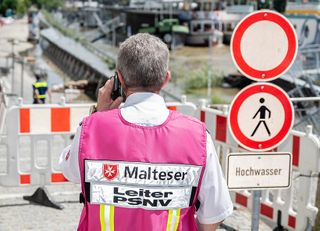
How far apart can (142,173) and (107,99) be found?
0.52 meters

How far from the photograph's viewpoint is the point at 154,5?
62375 millimetres

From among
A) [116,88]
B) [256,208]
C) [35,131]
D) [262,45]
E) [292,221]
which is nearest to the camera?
[116,88]

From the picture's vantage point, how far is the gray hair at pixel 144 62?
2.72 m

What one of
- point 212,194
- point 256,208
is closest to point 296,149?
point 256,208

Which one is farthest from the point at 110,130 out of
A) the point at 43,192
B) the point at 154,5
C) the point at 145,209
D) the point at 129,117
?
the point at 154,5

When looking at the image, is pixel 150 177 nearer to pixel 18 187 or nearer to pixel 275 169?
pixel 275 169

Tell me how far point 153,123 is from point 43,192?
4.79 metres

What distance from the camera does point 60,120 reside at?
7.60 m

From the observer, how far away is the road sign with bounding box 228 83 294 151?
15.1ft

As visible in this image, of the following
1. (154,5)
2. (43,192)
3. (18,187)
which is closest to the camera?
(43,192)

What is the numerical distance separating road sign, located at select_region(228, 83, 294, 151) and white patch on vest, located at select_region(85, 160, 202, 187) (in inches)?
75.3

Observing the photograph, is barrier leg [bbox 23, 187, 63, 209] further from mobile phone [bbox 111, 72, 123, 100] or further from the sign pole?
mobile phone [bbox 111, 72, 123, 100]

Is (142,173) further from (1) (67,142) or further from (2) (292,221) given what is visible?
(1) (67,142)

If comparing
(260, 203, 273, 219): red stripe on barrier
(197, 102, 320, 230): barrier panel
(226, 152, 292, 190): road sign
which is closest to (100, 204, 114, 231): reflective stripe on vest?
(226, 152, 292, 190): road sign
